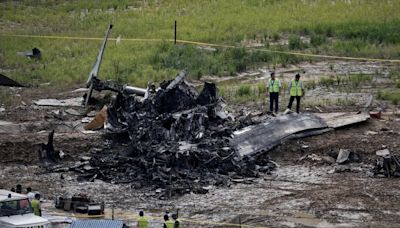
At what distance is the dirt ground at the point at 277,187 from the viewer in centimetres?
2273

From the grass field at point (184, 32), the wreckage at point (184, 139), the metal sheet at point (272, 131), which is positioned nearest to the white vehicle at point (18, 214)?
the wreckage at point (184, 139)

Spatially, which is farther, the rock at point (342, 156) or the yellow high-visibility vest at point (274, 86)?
the yellow high-visibility vest at point (274, 86)

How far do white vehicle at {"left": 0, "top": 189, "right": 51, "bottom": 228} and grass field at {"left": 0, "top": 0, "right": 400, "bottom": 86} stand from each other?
17600 millimetres

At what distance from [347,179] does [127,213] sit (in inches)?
238

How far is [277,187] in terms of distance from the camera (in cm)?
2548

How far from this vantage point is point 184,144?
1051 inches

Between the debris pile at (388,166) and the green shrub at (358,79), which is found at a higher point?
the green shrub at (358,79)

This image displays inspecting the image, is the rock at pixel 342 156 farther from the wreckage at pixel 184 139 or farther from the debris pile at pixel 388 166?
the wreckage at pixel 184 139

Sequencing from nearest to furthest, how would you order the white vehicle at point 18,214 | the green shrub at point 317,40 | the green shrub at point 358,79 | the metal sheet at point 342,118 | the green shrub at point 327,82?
1. the white vehicle at point 18,214
2. the metal sheet at point 342,118
3. the green shrub at point 358,79
4. the green shrub at point 327,82
5. the green shrub at point 317,40

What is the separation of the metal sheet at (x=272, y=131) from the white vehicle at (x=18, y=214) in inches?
308

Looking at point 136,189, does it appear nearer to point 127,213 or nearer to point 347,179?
point 127,213

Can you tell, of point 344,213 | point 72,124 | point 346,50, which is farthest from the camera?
point 346,50

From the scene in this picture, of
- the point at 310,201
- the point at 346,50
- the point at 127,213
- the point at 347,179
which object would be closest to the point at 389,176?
the point at 347,179

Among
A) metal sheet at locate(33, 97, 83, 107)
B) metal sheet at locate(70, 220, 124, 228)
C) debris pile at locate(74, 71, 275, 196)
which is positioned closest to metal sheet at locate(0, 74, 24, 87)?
metal sheet at locate(33, 97, 83, 107)
